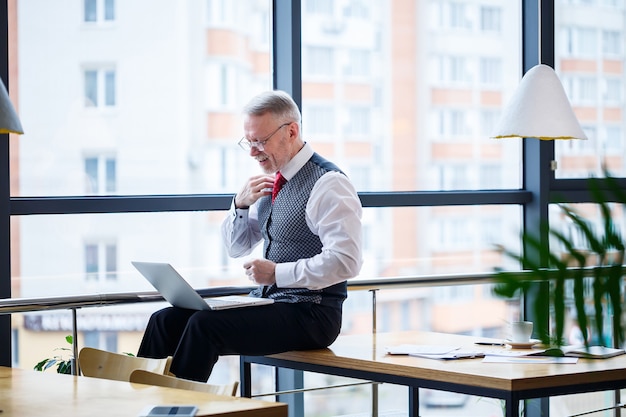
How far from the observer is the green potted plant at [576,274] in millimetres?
1078

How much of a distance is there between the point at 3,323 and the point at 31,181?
538 millimetres

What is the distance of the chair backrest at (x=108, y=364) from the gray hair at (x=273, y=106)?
1.15m

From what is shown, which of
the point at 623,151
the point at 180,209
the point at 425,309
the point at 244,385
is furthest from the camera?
the point at 623,151

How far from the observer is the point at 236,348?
331 centimetres

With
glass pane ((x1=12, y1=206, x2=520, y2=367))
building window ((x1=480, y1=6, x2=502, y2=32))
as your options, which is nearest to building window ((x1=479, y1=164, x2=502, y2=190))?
glass pane ((x1=12, y1=206, x2=520, y2=367))

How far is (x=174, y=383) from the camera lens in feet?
7.94

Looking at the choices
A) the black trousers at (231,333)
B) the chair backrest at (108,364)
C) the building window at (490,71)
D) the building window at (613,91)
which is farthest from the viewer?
the building window at (613,91)

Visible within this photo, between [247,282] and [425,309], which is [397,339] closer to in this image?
[247,282]

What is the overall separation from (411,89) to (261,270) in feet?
6.12

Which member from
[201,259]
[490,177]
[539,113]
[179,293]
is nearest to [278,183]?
[179,293]

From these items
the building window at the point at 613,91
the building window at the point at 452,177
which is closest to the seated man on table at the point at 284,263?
the building window at the point at 452,177

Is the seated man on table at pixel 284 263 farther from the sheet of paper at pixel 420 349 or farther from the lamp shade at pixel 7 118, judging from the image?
the lamp shade at pixel 7 118

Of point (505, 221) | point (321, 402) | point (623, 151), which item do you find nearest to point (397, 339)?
point (321, 402)

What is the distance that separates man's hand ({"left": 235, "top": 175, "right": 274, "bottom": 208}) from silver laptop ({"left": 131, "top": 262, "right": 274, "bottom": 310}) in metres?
0.39
